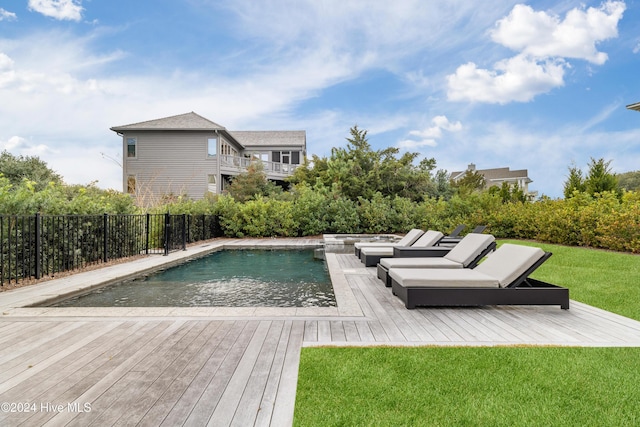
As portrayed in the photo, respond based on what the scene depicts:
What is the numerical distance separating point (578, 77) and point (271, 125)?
1012 inches

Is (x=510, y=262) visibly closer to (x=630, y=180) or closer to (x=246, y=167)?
(x=246, y=167)

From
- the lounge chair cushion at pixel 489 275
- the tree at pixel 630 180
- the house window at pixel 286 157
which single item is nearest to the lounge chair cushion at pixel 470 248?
the lounge chair cushion at pixel 489 275

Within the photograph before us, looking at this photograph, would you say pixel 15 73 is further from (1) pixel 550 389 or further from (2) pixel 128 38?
(1) pixel 550 389

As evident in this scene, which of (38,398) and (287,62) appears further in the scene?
(287,62)

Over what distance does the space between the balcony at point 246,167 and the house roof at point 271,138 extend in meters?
2.84

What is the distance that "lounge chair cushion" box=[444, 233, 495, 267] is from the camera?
6.23 meters

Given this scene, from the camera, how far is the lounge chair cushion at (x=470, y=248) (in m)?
6.23

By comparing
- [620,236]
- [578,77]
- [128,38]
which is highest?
[128,38]

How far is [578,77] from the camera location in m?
16.5

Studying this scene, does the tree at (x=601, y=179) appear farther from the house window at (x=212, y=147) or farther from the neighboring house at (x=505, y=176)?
the neighboring house at (x=505, y=176)

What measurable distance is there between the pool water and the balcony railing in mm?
16769

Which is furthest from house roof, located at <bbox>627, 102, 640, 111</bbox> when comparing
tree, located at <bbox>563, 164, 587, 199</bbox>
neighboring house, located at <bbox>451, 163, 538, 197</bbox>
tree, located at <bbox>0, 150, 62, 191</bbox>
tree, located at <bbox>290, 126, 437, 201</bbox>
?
neighboring house, located at <bbox>451, 163, 538, 197</bbox>

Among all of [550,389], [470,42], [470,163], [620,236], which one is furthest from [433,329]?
[470,163]

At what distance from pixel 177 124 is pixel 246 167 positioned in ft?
17.8
